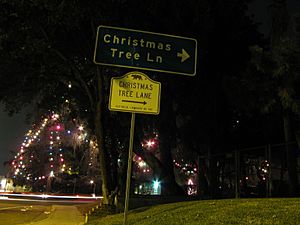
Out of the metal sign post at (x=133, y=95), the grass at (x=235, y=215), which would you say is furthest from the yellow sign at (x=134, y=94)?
the grass at (x=235, y=215)

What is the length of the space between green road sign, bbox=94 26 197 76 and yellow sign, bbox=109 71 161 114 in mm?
245

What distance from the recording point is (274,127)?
2148cm

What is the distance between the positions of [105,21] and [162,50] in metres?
7.17

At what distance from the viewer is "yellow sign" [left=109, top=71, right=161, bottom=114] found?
6.46 meters

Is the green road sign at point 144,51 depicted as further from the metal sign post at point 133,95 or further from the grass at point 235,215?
the grass at point 235,215

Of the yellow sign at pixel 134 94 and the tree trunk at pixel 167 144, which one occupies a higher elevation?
the tree trunk at pixel 167 144

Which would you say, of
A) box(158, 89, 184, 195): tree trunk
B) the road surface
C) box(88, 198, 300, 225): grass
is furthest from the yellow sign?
box(158, 89, 184, 195): tree trunk

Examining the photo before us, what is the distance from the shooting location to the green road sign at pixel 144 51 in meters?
6.61

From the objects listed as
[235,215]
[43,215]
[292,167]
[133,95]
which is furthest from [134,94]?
[43,215]

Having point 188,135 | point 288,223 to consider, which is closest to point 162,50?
point 288,223

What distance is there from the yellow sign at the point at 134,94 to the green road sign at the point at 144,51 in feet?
0.80

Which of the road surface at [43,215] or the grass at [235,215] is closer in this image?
the grass at [235,215]

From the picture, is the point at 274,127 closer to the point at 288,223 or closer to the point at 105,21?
the point at 105,21

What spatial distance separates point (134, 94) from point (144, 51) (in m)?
0.73
